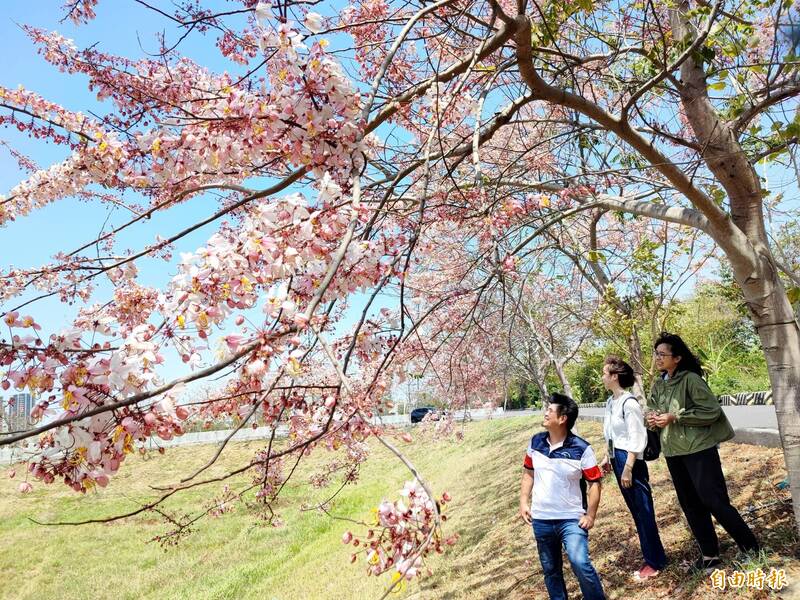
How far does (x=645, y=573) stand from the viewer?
3.28 metres

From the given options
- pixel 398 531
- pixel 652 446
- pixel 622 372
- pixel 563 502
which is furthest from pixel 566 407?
pixel 398 531

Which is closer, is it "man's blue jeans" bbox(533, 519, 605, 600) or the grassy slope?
"man's blue jeans" bbox(533, 519, 605, 600)

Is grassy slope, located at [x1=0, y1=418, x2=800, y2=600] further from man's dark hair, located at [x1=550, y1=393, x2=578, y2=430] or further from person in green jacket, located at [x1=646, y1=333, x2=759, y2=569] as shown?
man's dark hair, located at [x1=550, y1=393, x2=578, y2=430]

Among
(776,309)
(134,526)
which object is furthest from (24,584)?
(776,309)

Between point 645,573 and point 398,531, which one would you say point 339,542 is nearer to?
point 645,573

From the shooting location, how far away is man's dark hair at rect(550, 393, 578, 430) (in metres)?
2.96

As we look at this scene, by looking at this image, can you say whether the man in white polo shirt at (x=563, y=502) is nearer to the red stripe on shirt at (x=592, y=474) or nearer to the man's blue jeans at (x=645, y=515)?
the red stripe on shirt at (x=592, y=474)

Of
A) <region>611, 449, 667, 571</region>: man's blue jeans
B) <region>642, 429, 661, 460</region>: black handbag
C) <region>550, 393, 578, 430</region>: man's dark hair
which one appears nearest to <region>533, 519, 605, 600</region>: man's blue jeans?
<region>550, 393, 578, 430</region>: man's dark hair

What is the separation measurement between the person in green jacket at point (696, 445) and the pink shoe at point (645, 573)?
0.85 feet

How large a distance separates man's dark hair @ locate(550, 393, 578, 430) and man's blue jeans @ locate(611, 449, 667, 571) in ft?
2.19

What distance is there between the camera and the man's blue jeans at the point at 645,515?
10.5ft

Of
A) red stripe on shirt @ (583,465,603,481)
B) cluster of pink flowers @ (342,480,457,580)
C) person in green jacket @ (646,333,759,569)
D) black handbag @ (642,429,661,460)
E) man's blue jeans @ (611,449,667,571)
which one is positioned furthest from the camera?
black handbag @ (642,429,661,460)

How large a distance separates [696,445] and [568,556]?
3.34 ft

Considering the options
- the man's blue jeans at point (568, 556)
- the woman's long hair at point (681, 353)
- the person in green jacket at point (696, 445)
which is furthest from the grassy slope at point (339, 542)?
the woman's long hair at point (681, 353)
